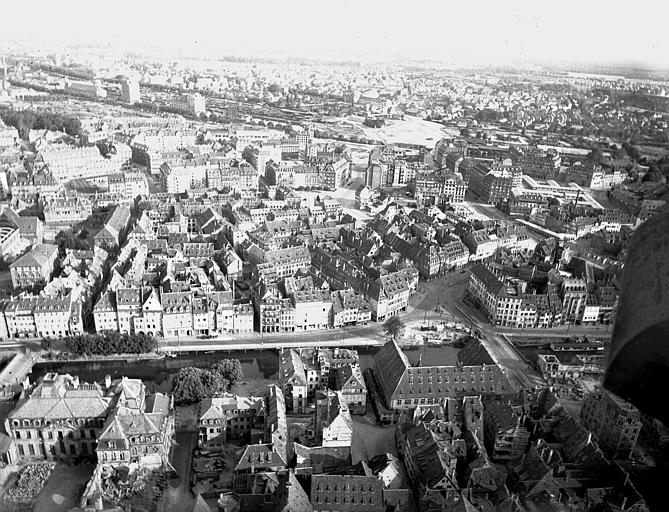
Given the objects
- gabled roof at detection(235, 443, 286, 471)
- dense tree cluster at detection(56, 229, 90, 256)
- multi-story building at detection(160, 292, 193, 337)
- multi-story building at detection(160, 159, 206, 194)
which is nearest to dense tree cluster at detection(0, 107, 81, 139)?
multi-story building at detection(160, 159, 206, 194)

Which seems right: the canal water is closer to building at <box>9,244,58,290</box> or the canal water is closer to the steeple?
building at <box>9,244,58,290</box>

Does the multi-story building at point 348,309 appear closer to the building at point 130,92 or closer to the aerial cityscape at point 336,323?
the aerial cityscape at point 336,323

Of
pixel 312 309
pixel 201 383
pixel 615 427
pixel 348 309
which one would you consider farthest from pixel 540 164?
pixel 201 383

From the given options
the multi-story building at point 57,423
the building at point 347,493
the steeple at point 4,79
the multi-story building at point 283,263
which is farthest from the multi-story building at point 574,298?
the steeple at point 4,79

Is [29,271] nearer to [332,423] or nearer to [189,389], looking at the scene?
[189,389]

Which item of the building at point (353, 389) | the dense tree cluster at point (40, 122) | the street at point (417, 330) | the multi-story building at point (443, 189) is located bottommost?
the street at point (417, 330)

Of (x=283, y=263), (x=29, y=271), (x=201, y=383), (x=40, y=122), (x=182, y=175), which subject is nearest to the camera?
(x=201, y=383)

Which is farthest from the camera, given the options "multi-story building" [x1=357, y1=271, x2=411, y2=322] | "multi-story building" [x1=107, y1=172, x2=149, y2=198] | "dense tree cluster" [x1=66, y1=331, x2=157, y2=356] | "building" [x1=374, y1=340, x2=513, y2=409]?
"multi-story building" [x1=107, y1=172, x2=149, y2=198]
